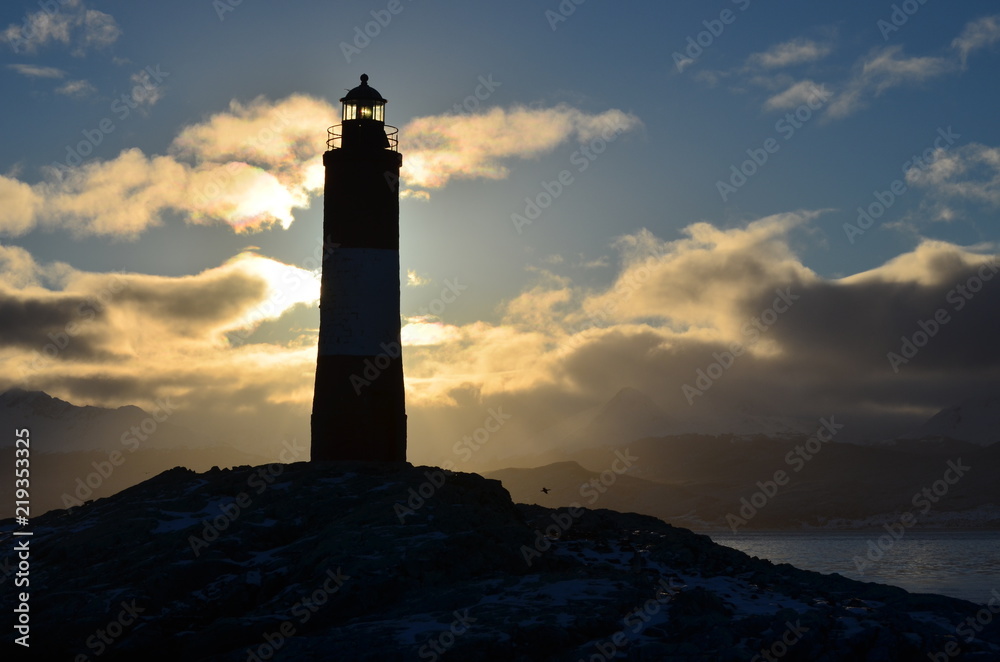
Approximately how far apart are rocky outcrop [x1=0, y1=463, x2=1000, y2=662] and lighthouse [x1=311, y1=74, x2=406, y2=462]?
3.14 m

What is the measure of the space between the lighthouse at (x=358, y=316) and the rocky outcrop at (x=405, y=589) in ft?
10.3

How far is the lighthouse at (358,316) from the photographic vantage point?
35.4 m

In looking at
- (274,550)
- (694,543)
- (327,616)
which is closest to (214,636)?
(327,616)

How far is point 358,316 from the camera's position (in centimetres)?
3538

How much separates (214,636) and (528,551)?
9.06 metres

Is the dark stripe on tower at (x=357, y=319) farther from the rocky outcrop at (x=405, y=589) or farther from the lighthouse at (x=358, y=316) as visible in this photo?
the rocky outcrop at (x=405, y=589)

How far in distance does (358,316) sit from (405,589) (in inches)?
503

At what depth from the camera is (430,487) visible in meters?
30.9

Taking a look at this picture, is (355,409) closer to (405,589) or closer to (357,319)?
(357,319)

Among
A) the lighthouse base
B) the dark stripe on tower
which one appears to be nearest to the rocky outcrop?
the lighthouse base

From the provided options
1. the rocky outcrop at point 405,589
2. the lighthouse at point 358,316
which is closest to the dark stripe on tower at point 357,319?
the lighthouse at point 358,316

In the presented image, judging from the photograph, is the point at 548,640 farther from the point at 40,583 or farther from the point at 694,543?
the point at 40,583

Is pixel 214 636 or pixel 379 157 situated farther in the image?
pixel 379 157

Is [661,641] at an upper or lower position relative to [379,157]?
lower
